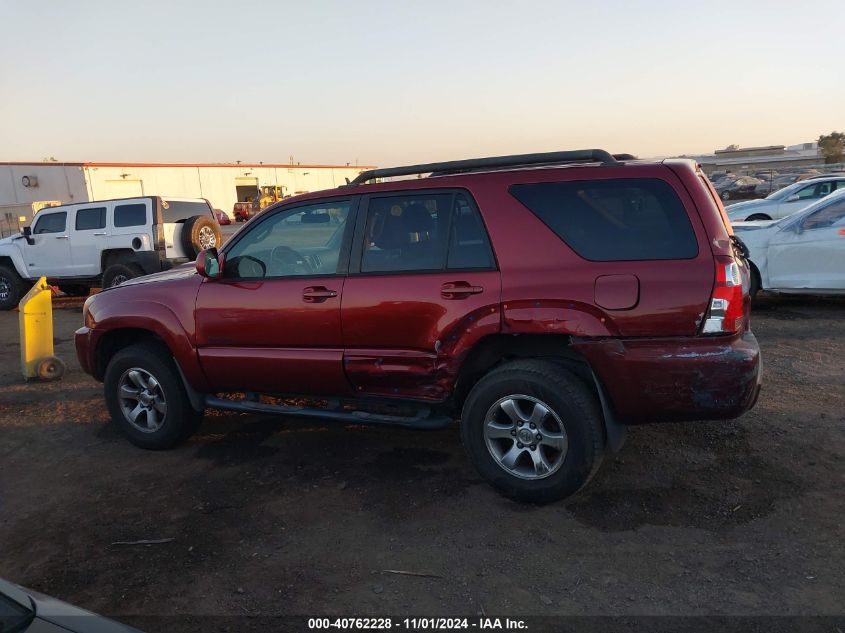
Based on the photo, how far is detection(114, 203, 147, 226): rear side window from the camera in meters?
11.2

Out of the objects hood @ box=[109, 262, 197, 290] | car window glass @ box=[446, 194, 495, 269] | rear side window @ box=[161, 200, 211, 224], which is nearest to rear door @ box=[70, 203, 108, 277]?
rear side window @ box=[161, 200, 211, 224]

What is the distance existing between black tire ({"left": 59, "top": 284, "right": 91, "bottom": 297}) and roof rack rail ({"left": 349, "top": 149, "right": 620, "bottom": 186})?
1071 cm

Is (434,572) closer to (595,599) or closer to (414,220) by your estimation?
(595,599)

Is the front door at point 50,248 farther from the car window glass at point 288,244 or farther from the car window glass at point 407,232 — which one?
the car window glass at point 407,232

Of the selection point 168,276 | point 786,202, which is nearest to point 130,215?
point 168,276

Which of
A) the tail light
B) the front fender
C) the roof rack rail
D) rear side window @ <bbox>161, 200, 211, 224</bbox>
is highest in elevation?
rear side window @ <bbox>161, 200, 211, 224</bbox>

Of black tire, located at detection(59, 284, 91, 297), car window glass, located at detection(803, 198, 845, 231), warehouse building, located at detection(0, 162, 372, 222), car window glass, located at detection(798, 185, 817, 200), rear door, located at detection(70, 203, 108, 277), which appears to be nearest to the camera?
car window glass, located at detection(803, 198, 845, 231)

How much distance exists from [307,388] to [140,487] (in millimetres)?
1279

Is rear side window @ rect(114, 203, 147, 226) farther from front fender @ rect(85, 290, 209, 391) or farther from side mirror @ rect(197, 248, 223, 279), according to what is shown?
side mirror @ rect(197, 248, 223, 279)

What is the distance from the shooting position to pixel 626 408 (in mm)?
3428

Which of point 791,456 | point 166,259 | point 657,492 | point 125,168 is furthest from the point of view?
point 125,168

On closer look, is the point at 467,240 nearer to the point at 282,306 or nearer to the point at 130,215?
the point at 282,306

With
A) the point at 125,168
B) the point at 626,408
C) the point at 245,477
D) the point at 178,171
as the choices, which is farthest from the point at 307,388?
the point at 178,171

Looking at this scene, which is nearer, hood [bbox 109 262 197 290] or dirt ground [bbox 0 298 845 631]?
dirt ground [bbox 0 298 845 631]
